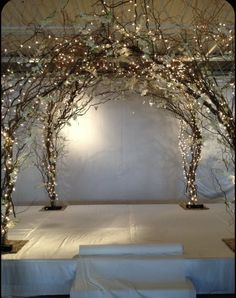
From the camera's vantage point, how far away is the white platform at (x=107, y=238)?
2.72 meters

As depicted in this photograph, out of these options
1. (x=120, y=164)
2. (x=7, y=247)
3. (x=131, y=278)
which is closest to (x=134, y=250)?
(x=131, y=278)

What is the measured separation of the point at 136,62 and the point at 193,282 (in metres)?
2.62

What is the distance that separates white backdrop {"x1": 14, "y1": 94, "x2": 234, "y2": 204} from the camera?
22.0 feet

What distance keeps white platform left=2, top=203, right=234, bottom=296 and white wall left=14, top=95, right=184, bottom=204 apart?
5.35ft

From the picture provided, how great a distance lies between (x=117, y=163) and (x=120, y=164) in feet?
0.20

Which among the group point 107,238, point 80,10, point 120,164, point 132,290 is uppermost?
point 80,10

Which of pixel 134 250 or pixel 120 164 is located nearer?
pixel 134 250

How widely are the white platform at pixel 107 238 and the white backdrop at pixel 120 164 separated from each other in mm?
1631

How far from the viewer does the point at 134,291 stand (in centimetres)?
250

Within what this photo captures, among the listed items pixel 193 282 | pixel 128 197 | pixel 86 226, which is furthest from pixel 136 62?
pixel 128 197

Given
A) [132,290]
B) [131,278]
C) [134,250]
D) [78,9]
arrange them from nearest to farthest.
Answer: [132,290], [131,278], [134,250], [78,9]

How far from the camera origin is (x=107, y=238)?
3361 mm

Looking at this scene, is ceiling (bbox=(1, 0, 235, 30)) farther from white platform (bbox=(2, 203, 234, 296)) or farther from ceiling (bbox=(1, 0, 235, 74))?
white platform (bbox=(2, 203, 234, 296))

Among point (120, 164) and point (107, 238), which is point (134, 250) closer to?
point (107, 238)
